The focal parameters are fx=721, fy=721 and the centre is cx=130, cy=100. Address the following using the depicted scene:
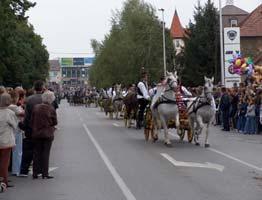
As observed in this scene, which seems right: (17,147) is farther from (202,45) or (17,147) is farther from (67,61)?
(67,61)

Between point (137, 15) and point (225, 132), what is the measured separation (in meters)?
55.3

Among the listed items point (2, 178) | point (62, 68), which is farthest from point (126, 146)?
point (62, 68)

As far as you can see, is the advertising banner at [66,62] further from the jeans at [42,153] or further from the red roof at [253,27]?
the jeans at [42,153]

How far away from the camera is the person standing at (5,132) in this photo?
13016 mm

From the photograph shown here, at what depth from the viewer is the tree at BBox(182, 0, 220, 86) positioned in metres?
68.6

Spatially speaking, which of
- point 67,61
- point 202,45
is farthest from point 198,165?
point 67,61

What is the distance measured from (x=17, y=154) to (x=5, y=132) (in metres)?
2.19

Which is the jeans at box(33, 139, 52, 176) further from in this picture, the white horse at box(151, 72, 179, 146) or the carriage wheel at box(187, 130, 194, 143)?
the carriage wheel at box(187, 130, 194, 143)

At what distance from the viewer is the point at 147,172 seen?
15148mm

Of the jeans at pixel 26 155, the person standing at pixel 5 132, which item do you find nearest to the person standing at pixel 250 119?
the jeans at pixel 26 155

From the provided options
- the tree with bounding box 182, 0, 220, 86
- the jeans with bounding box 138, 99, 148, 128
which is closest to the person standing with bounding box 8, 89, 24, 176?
the jeans with bounding box 138, 99, 148, 128

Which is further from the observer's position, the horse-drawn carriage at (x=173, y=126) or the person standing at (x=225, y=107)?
the person standing at (x=225, y=107)

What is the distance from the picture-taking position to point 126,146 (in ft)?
71.8

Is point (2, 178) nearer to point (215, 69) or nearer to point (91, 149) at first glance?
point (91, 149)
